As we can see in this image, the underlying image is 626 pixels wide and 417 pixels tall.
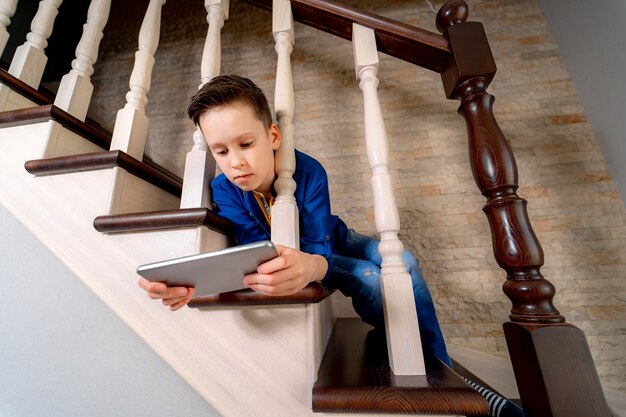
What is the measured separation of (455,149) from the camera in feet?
3.83

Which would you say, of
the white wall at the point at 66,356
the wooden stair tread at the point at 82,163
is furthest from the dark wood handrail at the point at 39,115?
the white wall at the point at 66,356

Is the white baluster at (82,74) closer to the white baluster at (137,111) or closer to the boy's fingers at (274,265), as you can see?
the white baluster at (137,111)

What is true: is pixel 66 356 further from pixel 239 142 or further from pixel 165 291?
pixel 239 142

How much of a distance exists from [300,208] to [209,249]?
0.21 meters

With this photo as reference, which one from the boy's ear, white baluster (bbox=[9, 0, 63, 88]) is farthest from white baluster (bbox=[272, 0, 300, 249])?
white baluster (bbox=[9, 0, 63, 88])

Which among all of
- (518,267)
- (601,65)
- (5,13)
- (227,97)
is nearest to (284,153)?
(227,97)

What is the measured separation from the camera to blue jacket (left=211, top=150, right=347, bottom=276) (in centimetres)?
59

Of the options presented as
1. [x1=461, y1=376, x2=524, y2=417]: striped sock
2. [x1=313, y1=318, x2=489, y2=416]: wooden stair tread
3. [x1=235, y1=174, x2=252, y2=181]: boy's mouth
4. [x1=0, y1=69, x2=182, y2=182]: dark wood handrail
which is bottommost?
[x1=461, y1=376, x2=524, y2=417]: striped sock

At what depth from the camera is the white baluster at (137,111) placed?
69cm

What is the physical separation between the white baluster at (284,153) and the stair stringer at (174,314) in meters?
0.13

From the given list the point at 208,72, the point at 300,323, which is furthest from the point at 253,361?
the point at 208,72

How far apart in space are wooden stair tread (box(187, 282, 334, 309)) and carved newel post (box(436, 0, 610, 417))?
1.21 feet

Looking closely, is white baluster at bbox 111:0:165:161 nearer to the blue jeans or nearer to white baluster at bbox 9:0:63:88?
white baluster at bbox 9:0:63:88

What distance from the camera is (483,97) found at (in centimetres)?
60
